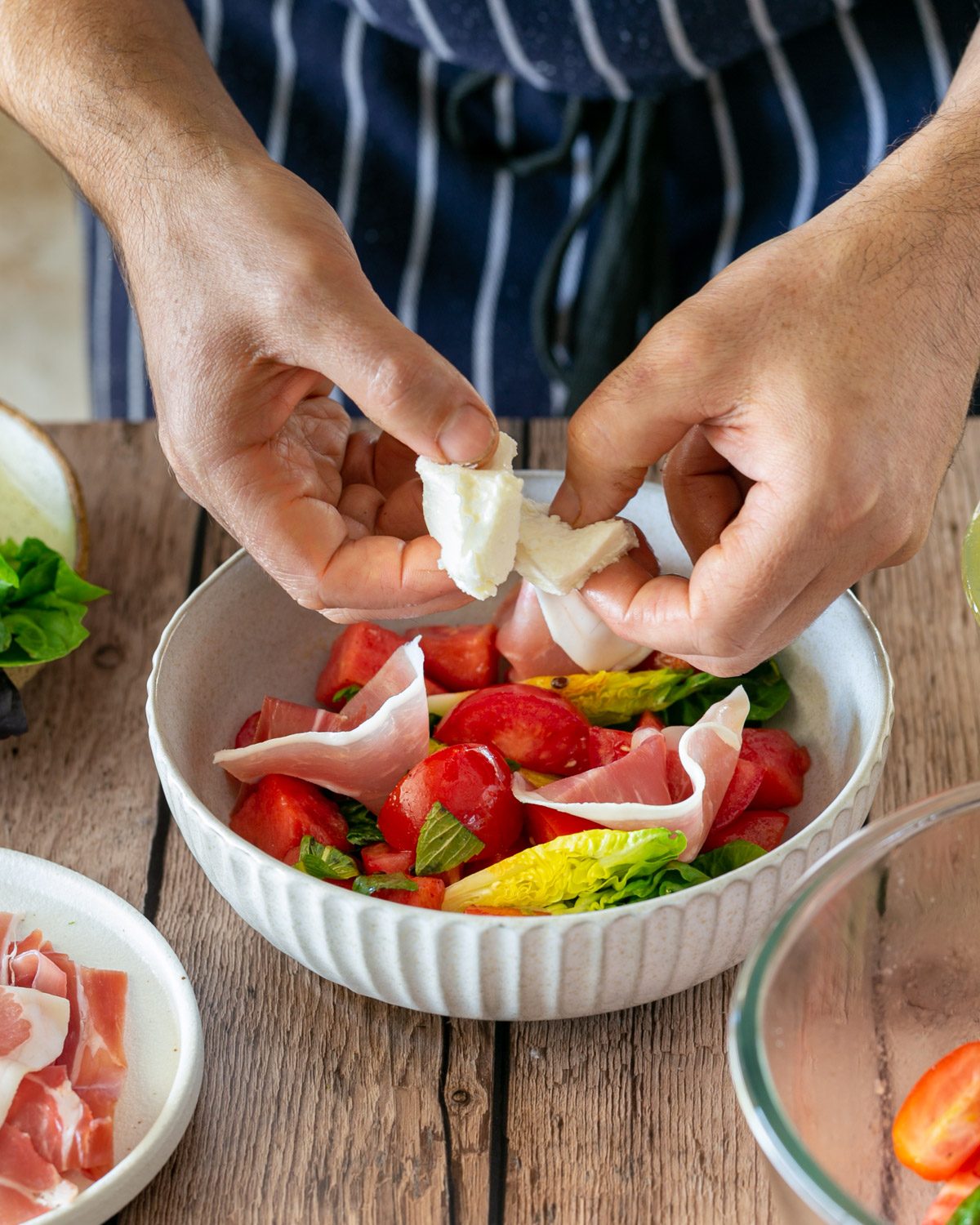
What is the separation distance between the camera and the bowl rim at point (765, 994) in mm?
540

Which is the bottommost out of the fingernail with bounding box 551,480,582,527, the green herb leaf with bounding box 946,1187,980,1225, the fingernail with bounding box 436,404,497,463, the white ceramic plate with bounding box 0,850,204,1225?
the white ceramic plate with bounding box 0,850,204,1225

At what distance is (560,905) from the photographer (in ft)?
2.73

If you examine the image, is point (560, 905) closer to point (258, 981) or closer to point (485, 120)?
point (258, 981)

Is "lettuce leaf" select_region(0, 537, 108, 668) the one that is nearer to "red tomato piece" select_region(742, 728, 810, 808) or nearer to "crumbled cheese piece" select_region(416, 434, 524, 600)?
"crumbled cheese piece" select_region(416, 434, 524, 600)

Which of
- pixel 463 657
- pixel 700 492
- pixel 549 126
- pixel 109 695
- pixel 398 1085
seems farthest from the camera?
pixel 549 126

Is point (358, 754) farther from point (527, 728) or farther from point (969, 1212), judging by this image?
point (969, 1212)

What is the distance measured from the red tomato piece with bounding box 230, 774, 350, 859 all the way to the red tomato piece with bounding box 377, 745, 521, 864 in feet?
0.16

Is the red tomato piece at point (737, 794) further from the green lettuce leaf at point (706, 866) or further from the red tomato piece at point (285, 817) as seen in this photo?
the red tomato piece at point (285, 817)

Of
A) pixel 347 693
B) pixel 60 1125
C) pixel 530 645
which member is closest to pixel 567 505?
pixel 530 645

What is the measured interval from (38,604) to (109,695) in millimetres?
109

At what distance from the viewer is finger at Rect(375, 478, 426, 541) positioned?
101 centimetres

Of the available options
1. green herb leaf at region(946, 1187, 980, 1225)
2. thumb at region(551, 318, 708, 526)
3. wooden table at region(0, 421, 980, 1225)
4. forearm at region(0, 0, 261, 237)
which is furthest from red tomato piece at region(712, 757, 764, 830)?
forearm at region(0, 0, 261, 237)

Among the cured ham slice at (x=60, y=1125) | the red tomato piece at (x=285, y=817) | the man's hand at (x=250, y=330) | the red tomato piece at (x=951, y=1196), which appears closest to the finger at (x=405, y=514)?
the man's hand at (x=250, y=330)

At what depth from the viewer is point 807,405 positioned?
0.78 meters
